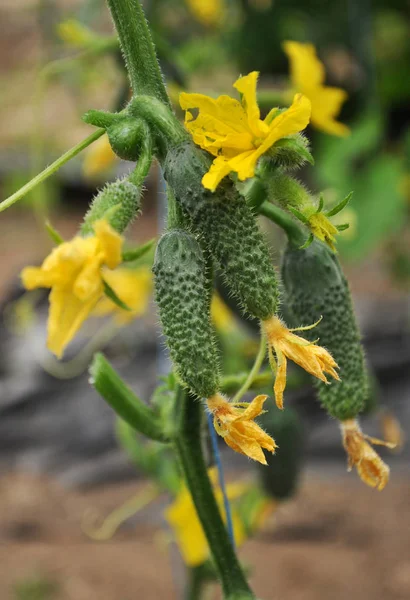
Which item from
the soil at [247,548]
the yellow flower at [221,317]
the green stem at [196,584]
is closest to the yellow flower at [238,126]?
the yellow flower at [221,317]

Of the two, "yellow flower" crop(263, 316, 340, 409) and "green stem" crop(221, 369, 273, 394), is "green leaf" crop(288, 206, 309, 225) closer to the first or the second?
"yellow flower" crop(263, 316, 340, 409)

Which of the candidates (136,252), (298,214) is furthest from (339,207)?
(136,252)

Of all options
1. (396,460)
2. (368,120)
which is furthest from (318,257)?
(368,120)

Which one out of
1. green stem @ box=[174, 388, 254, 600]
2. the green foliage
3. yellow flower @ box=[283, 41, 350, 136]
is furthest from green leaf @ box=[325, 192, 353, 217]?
the green foliage

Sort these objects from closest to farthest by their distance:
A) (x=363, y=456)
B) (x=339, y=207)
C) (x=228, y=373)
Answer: (x=339, y=207), (x=363, y=456), (x=228, y=373)

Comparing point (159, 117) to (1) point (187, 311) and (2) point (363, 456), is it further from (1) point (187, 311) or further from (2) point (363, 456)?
(2) point (363, 456)

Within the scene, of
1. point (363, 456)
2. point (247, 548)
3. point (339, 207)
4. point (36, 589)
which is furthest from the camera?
point (247, 548)

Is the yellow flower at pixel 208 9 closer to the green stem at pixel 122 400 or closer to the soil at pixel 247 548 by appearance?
the soil at pixel 247 548
